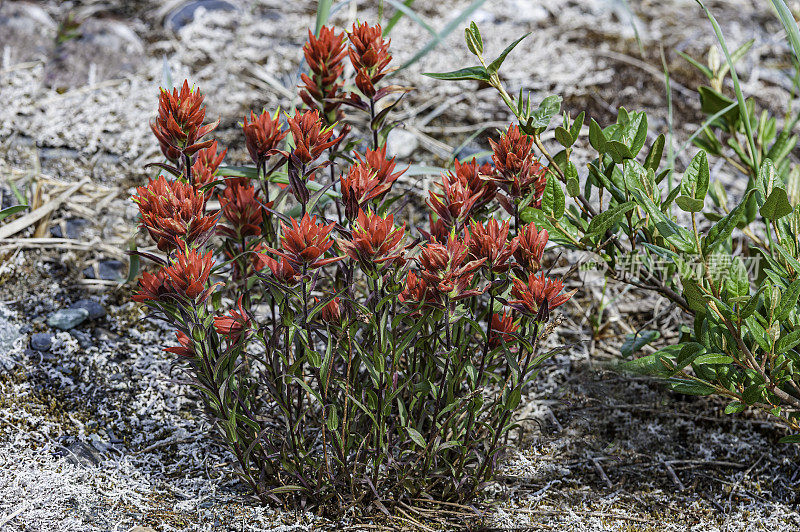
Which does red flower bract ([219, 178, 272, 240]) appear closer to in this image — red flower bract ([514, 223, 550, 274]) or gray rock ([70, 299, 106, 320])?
red flower bract ([514, 223, 550, 274])

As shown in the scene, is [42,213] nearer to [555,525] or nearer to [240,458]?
[240,458]

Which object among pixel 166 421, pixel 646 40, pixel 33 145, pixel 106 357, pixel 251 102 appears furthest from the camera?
pixel 646 40

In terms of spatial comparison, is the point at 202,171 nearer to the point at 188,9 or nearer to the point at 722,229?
the point at 722,229

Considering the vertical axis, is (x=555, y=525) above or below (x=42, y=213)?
below

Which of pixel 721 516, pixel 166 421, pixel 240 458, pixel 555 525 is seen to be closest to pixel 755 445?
pixel 721 516

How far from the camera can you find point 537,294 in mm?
1512

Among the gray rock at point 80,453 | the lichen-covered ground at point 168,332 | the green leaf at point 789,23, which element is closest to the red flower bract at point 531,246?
the lichen-covered ground at point 168,332

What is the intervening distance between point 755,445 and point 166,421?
1879 millimetres

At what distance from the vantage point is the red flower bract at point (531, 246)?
1.55m

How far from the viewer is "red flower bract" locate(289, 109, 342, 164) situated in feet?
5.05

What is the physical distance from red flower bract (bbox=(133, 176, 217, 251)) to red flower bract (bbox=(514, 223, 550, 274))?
699 millimetres

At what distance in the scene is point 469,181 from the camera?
5.49ft

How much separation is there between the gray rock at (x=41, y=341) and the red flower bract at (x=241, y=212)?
0.95 meters

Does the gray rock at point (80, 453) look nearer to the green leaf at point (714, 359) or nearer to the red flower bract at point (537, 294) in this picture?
the red flower bract at point (537, 294)
